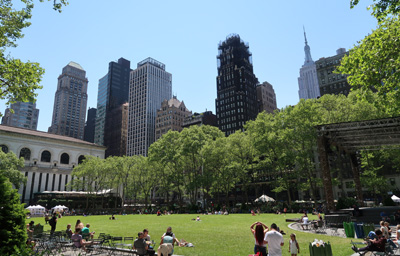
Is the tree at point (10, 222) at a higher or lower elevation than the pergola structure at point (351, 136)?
lower

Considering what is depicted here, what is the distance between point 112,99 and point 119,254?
19238 centimetres

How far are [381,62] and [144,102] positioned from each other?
506 feet

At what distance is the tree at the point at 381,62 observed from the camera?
16.2 m

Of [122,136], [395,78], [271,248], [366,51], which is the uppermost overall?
[122,136]

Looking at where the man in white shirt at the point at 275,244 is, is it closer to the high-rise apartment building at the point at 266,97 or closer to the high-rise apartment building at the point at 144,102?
the high-rise apartment building at the point at 266,97

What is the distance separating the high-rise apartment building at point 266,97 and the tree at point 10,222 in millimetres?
136152

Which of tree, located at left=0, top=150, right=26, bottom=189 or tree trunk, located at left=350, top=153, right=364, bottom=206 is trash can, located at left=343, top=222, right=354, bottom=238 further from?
tree, located at left=0, top=150, right=26, bottom=189

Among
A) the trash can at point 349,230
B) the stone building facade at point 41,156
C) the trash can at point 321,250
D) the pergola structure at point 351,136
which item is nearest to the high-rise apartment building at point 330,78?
the pergola structure at point 351,136

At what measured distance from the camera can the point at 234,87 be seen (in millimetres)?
129125

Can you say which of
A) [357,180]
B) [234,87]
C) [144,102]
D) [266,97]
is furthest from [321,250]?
[144,102]

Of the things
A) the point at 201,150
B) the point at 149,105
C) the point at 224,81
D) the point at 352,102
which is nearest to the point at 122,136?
the point at 149,105

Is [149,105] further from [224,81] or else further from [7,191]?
[7,191]

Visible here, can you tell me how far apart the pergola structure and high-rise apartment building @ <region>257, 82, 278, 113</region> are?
112 m

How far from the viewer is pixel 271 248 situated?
8.91 meters
